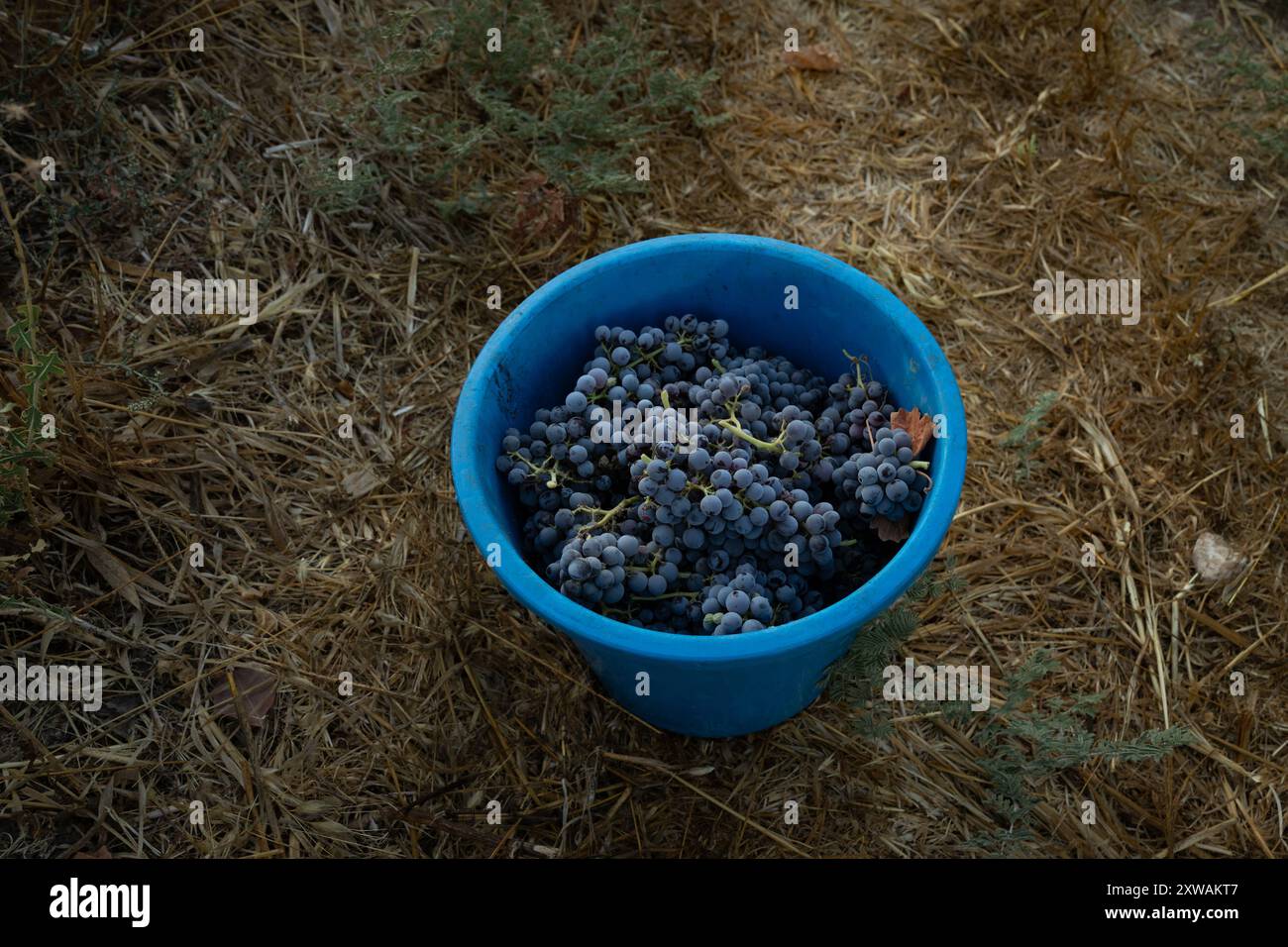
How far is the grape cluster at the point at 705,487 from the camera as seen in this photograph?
5.42ft

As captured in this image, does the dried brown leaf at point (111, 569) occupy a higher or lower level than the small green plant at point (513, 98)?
lower

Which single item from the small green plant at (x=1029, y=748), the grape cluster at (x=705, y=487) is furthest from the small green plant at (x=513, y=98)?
the small green plant at (x=1029, y=748)

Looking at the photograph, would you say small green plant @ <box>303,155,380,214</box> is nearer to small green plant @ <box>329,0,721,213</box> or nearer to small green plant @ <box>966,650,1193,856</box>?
small green plant @ <box>329,0,721,213</box>

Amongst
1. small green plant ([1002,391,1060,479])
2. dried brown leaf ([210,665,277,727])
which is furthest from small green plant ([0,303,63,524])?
small green plant ([1002,391,1060,479])

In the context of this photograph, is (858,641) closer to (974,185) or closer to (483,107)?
(974,185)

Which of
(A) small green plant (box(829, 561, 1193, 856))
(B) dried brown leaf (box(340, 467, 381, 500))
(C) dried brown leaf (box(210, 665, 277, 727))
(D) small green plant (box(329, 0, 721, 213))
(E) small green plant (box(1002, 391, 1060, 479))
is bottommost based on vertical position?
(C) dried brown leaf (box(210, 665, 277, 727))

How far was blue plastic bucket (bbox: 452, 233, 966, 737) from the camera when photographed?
1.52 meters

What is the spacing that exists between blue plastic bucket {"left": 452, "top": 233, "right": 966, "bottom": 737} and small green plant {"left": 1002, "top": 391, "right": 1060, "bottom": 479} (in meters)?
0.52

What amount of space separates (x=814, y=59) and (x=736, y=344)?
3.94 feet

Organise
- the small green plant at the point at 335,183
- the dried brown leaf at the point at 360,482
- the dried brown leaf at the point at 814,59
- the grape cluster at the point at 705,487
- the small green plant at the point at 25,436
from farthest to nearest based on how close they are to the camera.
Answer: the dried brown leaf at the point at 814,59, the small green plant at the point at 335,183, the dried brown leaf at the point at 360,482, the small green plant at the point at 25,436, the grape cluster at the point at 705,487

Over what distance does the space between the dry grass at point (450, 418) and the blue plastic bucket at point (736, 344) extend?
0.28 metres

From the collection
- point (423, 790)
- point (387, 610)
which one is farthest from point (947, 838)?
point (387, 610)

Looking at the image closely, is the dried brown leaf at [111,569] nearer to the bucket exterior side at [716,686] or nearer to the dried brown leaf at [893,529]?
the bucket exterior side at [716,686]

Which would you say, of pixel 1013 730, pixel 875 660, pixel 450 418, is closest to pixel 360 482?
pixel 450 418
